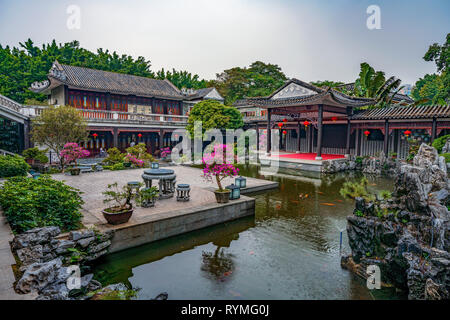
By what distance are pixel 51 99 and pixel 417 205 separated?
2312 cm

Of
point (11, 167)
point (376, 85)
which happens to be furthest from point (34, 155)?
point (376, 85)

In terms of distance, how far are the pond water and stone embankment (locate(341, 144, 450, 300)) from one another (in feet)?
1.23

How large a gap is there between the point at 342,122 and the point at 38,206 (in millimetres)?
18592

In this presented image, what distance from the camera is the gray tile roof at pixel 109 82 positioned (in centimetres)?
1848

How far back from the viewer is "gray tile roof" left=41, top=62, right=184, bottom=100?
1848 centimetres

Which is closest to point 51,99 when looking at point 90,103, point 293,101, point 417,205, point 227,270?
point 90,103

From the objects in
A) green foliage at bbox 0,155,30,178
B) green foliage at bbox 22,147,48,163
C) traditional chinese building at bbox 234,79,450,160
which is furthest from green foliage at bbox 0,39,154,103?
traditional chinese building at bbox 234,79,450,160

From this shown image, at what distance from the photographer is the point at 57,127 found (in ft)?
41.9

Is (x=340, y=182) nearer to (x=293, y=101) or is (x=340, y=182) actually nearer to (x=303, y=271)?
(x=293, y=101)

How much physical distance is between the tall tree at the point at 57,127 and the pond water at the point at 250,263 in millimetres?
9550

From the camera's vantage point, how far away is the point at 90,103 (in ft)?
64.6

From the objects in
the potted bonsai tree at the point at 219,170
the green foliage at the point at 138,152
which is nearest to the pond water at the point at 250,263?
the potted bonsai tree at the point at 219,170

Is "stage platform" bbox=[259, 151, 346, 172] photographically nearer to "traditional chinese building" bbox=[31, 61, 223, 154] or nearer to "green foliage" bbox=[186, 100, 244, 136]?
"green foliage" bbox=[186, 100, 244, 136]
